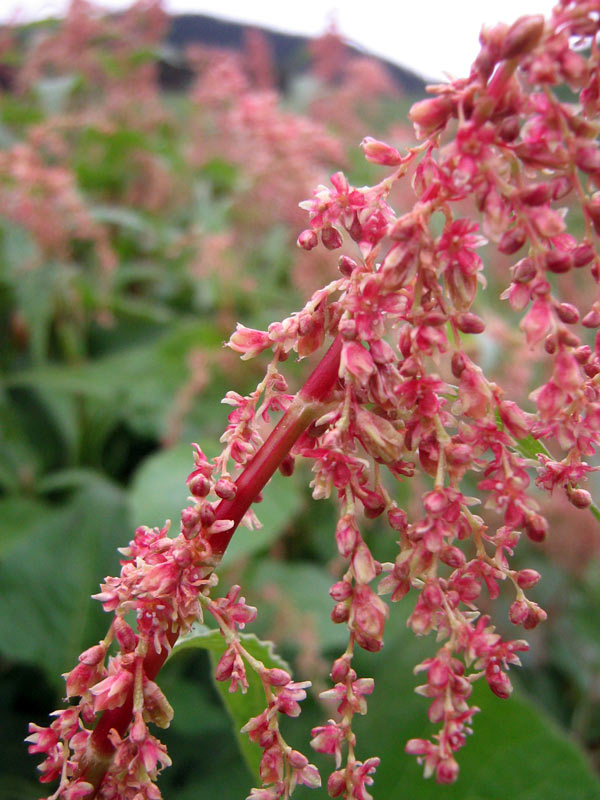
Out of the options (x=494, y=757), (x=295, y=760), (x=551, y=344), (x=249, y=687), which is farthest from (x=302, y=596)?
(x=551, y=344)

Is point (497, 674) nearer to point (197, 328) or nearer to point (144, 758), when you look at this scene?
point (144, 758)

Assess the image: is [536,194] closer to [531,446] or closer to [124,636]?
[531,446]

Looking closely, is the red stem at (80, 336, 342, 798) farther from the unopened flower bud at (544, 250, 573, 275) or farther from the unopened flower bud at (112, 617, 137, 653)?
the unopened flower bud at (544, 250, 573, 275)

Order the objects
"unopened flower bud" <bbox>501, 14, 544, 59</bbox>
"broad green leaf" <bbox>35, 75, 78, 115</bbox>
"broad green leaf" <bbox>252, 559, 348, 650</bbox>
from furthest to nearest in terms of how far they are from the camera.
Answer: "broad green leaf" <bbox>35, 75, 78, 115</bbox> → "broad green leaf" <bbox>252, 559, 348, 650</bbox> → "unopened flower bud" <bbox>501, 14, 544, 59</bbox>

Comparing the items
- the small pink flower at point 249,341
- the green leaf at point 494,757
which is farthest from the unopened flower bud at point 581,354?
the green leaf at point 494,757

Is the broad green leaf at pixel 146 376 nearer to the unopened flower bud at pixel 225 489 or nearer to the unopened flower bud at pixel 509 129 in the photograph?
the unopened flower bud at pixel 225 489

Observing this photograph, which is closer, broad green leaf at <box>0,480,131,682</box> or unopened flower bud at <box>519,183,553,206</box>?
unopened flower bud at <box>519,183,553,206</box>

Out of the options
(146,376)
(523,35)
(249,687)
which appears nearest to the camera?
(523,35)

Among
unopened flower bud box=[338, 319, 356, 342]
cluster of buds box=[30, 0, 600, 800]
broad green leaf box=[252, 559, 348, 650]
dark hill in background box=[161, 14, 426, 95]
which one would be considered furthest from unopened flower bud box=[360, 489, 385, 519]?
dark hill in background box=[161, 14, 426, 95]

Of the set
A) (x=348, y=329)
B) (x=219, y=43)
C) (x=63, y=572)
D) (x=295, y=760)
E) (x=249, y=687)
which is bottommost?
(x=63, y=572)
